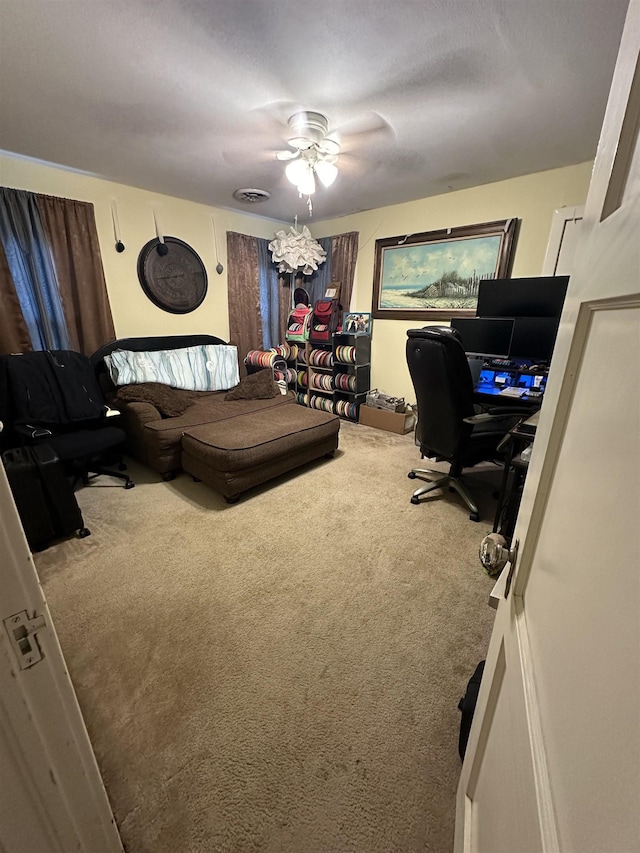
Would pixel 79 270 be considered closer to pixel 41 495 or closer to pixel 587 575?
pixel 41 495

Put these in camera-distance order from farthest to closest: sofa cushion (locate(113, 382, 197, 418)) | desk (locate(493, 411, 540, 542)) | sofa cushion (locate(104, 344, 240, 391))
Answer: sofa cushion (locate(104, 344, 240, 391))
sofa cushion (locate(113, 382, 197, 418))
desk (locate(493, 411, 540, 542))

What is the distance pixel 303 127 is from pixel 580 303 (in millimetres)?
2286

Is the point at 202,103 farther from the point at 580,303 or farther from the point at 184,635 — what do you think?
the point at 184,635

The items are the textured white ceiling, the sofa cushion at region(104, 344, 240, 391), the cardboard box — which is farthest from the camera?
the cardboard box

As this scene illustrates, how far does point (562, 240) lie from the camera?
110 inches

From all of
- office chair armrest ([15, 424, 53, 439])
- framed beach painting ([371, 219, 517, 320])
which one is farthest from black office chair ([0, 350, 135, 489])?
framed beach painting ([371, 219, 517, 320])

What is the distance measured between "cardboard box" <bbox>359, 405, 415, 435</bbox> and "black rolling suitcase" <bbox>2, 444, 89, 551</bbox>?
9.49 ft

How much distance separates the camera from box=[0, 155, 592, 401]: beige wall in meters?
2.74

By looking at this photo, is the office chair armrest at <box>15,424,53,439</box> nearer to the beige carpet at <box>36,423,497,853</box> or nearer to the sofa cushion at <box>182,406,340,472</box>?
the beige carpet at <box>36,423,497,853</box>

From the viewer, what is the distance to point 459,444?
212cm

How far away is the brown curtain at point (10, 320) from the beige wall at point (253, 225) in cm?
69

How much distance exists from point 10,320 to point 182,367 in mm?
1319

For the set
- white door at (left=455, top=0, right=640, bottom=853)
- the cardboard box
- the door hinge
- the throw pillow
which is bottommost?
the cardboard box

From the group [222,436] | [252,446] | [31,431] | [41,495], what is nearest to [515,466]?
[252,446]
